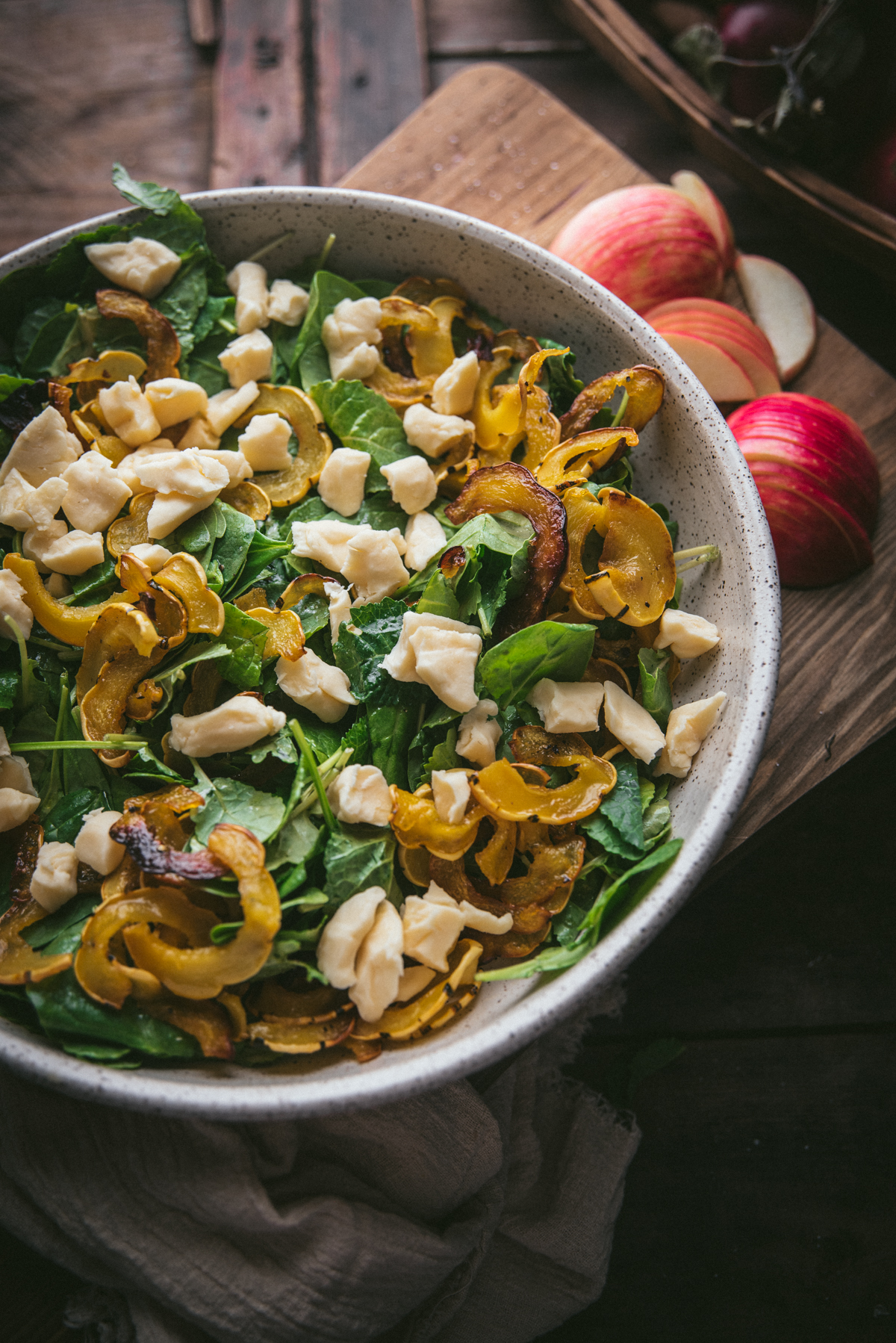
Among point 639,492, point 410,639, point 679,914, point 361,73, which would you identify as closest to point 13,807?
point 410,639

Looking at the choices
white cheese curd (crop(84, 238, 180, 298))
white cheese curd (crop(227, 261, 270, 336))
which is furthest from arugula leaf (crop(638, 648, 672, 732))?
white cheese curd (crop(84, 238, 180, 298))

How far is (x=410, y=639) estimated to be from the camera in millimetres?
1277

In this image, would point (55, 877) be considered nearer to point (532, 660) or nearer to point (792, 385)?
point (532, 660)

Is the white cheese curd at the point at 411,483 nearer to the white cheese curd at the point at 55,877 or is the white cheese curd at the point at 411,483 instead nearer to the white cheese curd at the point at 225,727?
the white cheese curd at the point at 225,727

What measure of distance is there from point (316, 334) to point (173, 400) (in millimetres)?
312

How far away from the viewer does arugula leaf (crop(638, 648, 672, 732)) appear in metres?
1.39

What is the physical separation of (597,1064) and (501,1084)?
30 cm

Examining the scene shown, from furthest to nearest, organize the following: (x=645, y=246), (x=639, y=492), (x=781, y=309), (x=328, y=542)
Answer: (x=781, y=309) < (x=645, y=246) < (x=639, y=492) < (x=328, y=542)

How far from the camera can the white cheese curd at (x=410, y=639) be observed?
1.28 metres

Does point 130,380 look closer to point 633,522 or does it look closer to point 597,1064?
point 633,522

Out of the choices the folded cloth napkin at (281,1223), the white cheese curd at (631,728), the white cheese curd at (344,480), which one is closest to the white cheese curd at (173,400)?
the white cheese curd at (344,480)

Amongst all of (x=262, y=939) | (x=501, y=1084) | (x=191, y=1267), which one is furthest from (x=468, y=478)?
(x=191, y=1267)

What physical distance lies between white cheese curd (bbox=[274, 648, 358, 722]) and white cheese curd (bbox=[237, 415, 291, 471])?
0.38 metres

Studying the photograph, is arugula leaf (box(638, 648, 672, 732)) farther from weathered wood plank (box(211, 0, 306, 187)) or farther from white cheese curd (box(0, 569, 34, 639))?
weathered wood plank (box(211, 0, 306, 187))
